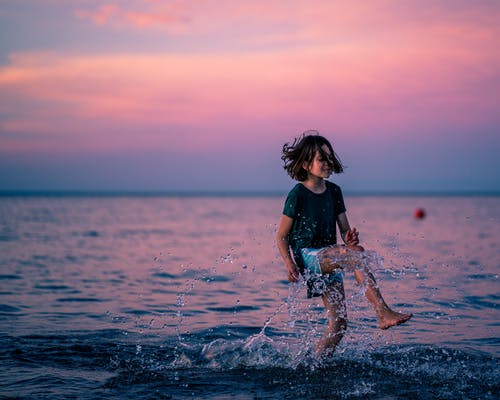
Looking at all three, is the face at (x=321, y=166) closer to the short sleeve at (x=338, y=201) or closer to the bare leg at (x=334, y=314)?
the short sleeve at (x=338, y=201)

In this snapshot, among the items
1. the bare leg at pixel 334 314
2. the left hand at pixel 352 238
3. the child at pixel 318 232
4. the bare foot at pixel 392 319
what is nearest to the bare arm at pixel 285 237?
the child at pixel 318 232

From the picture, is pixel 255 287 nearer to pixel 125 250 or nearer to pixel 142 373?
pixel 142 373

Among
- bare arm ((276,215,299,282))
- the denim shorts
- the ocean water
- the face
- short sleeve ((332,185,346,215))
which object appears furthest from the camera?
short sleeve ((332,185,346,215))

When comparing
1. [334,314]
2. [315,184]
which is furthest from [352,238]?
[334,314]

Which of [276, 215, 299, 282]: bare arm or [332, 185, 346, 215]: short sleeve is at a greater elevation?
[332, 185, 346, 215]: short sleeve

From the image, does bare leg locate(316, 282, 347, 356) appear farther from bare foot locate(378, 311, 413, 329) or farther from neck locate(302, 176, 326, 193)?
neck locate(302, 176, 326, 193)

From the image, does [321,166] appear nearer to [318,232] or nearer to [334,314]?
[318,232]

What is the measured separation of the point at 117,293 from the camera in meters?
12.1

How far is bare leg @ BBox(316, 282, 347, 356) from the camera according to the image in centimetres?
665

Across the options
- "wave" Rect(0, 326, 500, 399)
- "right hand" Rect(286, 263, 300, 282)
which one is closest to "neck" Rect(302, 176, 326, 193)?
"right hand" Rect(286, 263, 300, 282)

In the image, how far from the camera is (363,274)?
6230 millimetres

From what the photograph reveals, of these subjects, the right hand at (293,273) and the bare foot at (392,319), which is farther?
the right hand at (293,273)

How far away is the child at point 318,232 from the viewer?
20.8 feet

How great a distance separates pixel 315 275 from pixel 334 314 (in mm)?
555
